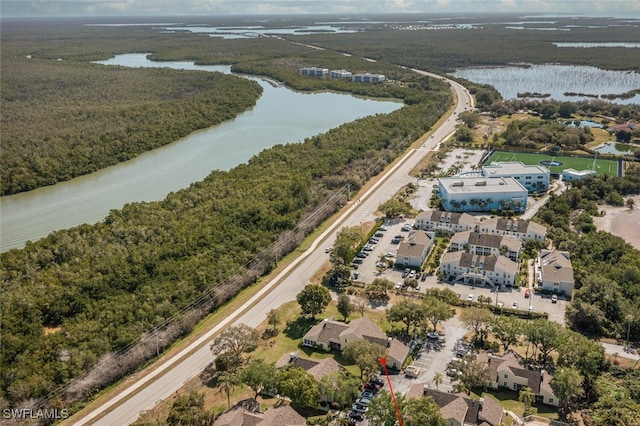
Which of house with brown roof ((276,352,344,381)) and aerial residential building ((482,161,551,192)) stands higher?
aerial residential building ((482,161,551,192))

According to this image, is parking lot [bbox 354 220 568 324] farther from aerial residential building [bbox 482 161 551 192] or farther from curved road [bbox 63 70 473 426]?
aerial residential building [bbox 482 161 551 192]

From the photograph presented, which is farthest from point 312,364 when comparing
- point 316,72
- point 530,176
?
point 316,72

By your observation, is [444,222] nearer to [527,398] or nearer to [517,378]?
[517,378]

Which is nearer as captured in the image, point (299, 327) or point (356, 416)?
point (356, 416)

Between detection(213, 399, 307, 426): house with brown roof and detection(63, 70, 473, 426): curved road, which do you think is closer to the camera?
detection(213, 399, 307, 426): house with brown roof

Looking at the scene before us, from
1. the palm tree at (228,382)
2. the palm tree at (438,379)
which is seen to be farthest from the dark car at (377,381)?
the palm tree at (228,382)

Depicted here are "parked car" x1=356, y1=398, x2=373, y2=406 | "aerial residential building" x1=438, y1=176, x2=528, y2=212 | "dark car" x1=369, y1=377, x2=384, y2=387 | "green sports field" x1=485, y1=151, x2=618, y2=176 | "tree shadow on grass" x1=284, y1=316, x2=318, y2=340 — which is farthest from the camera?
"green sports field" x1=485, y1=151, x2=618, y2=176

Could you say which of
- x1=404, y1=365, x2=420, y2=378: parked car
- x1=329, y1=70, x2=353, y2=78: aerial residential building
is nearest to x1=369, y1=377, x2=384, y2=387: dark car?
x1=404, y1=365, x2=420, y2=378: parked car
